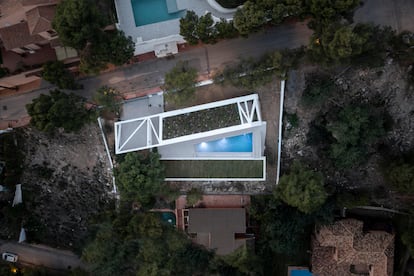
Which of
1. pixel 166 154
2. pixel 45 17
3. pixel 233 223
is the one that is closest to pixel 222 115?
pixel 166 154

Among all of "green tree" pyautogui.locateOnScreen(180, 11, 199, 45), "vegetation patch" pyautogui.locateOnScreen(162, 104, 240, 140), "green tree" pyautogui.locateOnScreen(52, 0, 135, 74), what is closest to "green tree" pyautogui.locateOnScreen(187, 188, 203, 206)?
"vegetation patch" pyautogui.locateOnScreen(162, 104, 240, 140)

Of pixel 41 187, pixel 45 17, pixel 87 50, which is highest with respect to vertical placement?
pixel 45 17

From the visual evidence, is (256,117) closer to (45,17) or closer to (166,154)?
(166,154)

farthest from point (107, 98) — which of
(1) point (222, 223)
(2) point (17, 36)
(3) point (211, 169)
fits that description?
(1) point (222, 223)

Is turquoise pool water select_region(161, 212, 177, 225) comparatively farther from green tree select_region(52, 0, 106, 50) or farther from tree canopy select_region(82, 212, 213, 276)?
green tree select_region(52, 0, 106, 50)

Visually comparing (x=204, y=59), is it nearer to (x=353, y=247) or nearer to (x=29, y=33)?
(x=29, y=33)
